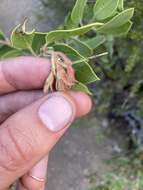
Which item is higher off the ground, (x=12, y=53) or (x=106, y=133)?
(x=12, y=53)

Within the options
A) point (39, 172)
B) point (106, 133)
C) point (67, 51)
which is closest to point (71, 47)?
point (67, 51)

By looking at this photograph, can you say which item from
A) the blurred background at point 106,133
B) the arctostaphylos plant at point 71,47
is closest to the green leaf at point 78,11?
the arctostaphylos plant at point 71,47

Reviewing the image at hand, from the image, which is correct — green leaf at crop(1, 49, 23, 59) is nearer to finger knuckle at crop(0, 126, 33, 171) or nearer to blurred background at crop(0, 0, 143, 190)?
finger knuckle at crop(0, 126, 33, 171)

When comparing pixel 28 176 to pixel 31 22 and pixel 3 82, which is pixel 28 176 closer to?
pixel 3 82

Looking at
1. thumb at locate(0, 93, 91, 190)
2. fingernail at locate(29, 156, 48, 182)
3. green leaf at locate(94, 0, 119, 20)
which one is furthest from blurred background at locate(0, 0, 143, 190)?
thumb at locate(0, 93, 91, 190)

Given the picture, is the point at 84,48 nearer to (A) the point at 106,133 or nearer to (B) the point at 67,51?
(B) the point at 67,51
